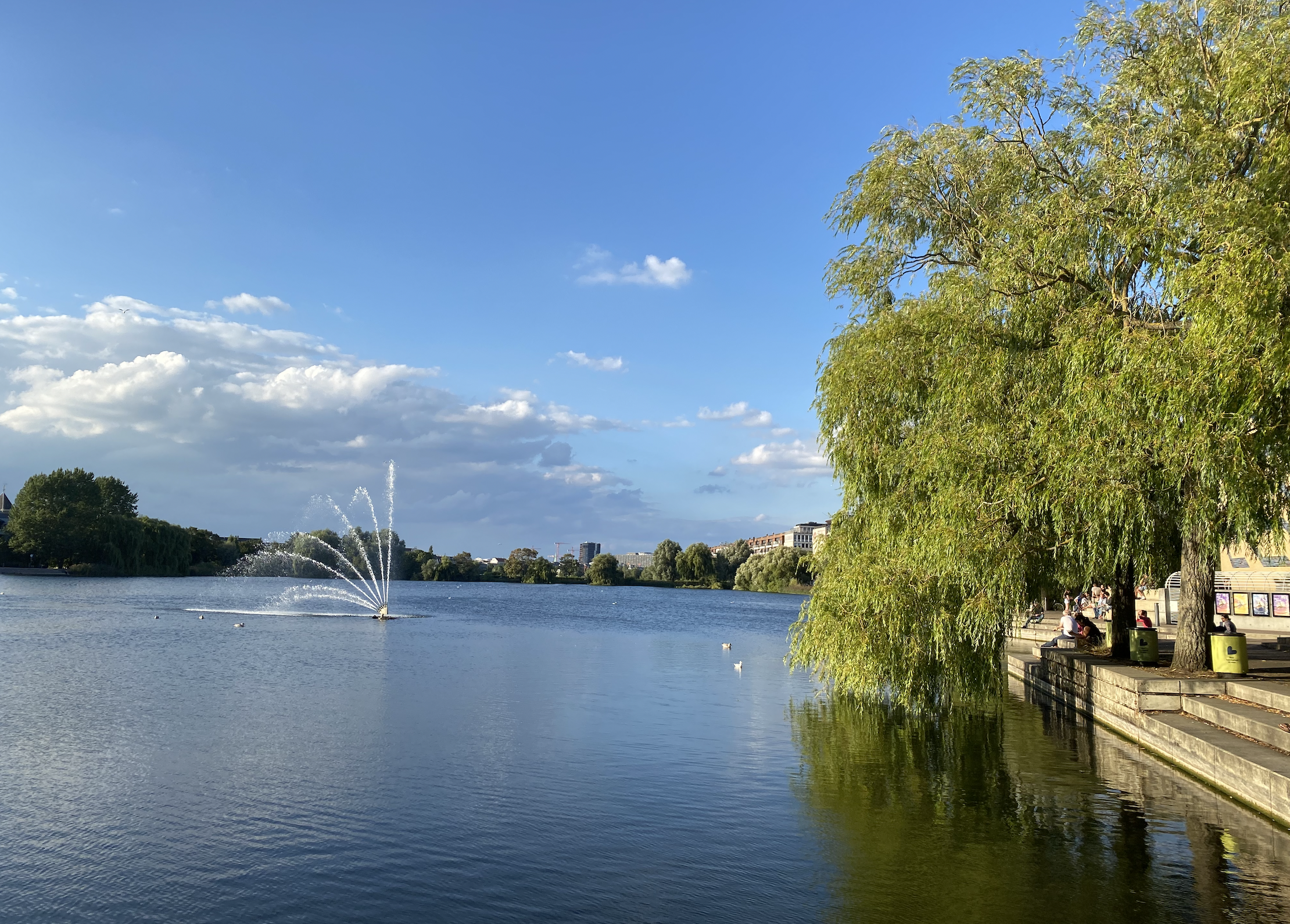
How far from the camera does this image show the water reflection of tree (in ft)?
33.5

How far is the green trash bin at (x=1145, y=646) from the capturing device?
22.7 m

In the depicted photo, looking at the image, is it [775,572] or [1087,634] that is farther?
[775,572]

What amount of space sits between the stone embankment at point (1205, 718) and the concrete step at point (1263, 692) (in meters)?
0.02

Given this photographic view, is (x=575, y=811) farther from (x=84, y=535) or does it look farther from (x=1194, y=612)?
(x=84, y=535)

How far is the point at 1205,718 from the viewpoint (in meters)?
17.1

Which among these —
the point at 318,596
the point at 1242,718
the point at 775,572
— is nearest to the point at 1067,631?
the point at 1242,718

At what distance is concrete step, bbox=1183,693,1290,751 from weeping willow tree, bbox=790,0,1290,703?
105 inches

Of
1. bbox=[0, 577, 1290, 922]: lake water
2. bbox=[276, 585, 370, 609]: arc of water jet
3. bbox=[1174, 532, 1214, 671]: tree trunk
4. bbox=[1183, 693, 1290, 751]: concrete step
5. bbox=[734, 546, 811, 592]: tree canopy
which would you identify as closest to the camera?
bbox=[0, 577, 1290, 922]: lake water

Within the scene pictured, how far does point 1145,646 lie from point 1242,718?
7.85 m

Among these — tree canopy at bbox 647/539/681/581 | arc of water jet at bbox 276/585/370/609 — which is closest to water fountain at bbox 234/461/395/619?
arc of water jet at bbox 276/585/370/609

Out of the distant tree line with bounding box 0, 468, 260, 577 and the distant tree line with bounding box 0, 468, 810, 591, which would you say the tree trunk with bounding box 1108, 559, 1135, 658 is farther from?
the distant tree line with bounding box 0, 468, 260, 577

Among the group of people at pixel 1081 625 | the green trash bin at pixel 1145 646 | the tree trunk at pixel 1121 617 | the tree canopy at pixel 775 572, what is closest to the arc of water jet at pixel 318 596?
the group of people at pixel 1081 625

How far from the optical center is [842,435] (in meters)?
21.2

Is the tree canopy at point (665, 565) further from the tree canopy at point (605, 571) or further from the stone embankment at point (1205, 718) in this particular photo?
the stone embankment at point (1205, 718)
